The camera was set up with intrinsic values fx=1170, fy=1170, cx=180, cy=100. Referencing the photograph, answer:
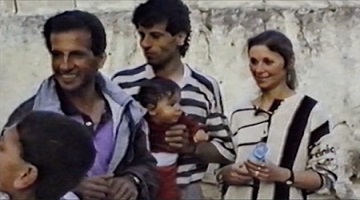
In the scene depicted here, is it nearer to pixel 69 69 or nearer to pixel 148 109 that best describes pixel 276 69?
pixel 148 109

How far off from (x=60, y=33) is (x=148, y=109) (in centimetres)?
26

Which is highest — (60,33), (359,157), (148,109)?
(60,33)

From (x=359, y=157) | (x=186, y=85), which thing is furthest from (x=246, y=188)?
(x=359, y=157)

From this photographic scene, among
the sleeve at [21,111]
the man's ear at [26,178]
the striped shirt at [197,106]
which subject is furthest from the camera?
the striped shirt at [197,106]

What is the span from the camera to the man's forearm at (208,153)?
105 inches

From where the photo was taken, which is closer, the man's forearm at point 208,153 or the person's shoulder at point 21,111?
the person's shoulder at point 21,111

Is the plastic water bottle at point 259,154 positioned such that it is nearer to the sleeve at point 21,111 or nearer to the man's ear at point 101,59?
the man's ear at point 101,59

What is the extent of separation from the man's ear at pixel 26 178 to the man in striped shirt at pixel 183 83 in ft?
1.41

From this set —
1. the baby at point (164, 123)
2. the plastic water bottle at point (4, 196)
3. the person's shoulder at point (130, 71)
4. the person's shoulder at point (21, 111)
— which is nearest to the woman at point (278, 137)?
the baby at point (164, 123)

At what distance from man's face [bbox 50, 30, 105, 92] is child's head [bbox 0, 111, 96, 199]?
0.24m

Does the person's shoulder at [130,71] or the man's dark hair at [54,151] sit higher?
the person's shoulder at [130,71]

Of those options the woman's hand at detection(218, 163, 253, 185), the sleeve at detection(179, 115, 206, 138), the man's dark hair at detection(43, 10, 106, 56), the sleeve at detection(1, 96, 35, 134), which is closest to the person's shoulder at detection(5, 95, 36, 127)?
the sleeve at detection(1, 96, 35, 134)

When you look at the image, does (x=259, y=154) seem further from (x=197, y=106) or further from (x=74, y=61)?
(x=74, y=61)

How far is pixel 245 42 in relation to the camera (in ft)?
9.70
